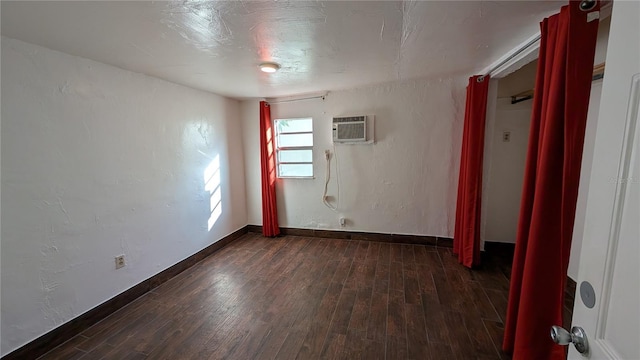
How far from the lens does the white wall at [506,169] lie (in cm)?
302

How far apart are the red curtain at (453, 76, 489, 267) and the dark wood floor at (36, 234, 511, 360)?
0.90 ft

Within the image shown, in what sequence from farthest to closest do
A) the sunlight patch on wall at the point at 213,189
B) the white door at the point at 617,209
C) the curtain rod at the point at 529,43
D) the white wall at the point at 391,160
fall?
the sunlight patch on wall at the point at 213,189 → the white wall at the point at 391,160 → the curtain rod at the point at 529,43 → the white door at the point at 617,209

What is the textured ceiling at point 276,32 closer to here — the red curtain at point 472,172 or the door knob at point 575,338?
the red curtain at point 472,172

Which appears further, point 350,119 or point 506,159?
point 350,119

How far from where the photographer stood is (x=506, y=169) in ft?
10.3

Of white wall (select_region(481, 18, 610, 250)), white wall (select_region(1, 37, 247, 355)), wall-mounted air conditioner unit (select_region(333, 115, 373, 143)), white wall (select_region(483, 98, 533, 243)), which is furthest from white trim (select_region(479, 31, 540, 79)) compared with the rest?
white wall (select_region(1, 37, 247, 355))

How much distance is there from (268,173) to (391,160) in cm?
185

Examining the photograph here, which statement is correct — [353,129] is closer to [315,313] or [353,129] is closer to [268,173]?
[268,173]

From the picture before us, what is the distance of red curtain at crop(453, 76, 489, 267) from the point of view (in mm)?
2586

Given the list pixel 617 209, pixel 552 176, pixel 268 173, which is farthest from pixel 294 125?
pixel 617 209

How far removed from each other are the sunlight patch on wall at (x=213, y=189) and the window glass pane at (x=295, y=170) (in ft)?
3.10

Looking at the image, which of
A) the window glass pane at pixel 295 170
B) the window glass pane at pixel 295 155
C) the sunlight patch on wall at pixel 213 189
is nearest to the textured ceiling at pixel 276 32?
the sunlight patch on wall at pixel 213 189

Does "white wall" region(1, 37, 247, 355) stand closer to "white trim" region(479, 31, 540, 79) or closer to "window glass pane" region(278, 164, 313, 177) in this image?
"window glass pane" region(278, 164, 313, 177)

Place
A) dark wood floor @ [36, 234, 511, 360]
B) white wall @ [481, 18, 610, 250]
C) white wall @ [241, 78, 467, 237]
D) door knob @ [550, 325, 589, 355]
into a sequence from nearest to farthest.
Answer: door knob @ [550, 325, 589, 355] → dark wood floor @ [36, 234, 511, 360] → white wall @ [481, 18, 610, 250] → white wall @ [241, 78, 467, 237]
